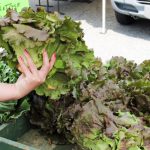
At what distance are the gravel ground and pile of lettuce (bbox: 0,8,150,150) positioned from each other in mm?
2737

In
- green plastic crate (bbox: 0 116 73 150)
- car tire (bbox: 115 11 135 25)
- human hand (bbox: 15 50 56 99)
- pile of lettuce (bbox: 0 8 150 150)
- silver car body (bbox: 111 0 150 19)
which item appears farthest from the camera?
car tire (bbox: 115 11 135 25)

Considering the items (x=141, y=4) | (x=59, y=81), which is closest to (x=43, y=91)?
(x=59, y=81)

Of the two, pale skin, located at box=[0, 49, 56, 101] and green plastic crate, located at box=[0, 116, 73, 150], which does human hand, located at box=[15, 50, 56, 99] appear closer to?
pale skin, located at box=[0, 49, 56, 101]

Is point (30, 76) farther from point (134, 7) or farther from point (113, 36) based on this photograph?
point (113, 36)

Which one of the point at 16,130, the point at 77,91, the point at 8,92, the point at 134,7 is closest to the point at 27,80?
the point at 8,92

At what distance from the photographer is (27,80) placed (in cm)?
136

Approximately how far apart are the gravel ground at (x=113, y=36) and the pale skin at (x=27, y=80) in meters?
3.21

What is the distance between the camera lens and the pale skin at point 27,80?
1359mm

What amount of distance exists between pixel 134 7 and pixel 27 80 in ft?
13.6

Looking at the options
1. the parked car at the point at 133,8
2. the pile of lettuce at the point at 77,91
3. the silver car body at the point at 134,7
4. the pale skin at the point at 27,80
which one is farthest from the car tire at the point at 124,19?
the pale skin at the point at 27,80

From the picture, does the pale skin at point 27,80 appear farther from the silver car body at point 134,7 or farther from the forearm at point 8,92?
the silver car body at point 134,7

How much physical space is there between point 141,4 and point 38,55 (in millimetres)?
3727

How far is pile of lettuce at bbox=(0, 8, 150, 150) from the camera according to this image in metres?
1.60

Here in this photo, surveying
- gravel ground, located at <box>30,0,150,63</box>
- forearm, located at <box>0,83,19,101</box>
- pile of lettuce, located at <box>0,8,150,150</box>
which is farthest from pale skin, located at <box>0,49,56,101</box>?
gravel ground, located at <box>30,0,150,63</box>
